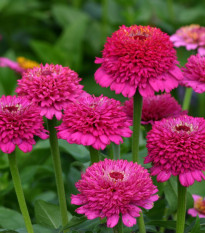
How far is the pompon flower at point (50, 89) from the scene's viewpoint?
2.98 ft

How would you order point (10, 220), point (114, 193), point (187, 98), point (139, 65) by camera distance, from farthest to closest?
point (187, 98), point (10, 220), point (139, 65), point (114, 193)

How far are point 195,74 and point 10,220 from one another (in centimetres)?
52

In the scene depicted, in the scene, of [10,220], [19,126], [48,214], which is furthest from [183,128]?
[10,220]

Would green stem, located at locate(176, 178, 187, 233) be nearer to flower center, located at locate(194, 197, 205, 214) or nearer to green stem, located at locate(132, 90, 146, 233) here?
green stem, located at locate(132, 90, 146, 233)

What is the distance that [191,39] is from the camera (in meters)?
1.41

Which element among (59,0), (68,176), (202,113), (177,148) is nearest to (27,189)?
(68,176)

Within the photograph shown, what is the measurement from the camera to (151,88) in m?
0.89

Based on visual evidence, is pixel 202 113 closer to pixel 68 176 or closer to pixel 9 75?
pixel 9 75

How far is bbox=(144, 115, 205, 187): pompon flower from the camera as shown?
83 centimetres

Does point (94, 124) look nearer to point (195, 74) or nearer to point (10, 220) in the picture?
point (195, 74)

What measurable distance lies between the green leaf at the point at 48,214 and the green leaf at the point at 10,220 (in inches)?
3.1

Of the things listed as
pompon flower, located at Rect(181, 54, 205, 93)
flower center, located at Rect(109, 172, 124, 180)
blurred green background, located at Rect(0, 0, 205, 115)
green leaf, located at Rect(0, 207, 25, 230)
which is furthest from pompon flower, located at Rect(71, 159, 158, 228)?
blurred green background, located at Rect(0, 0, 205, 115)

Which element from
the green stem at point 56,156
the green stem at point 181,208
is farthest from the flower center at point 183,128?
the green stem at point 56,156

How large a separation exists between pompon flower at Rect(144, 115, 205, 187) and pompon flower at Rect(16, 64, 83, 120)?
17 cm
